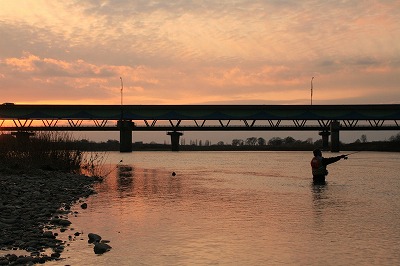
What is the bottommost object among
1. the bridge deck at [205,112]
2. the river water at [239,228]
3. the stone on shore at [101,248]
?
the river water at [239,228]

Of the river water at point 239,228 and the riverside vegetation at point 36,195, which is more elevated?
the riverside vegetation at point 36,195

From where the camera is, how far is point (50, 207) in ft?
53.7

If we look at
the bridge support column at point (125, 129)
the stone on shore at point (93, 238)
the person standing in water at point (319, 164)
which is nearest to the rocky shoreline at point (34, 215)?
A: the stone on shore at point (93, 238)

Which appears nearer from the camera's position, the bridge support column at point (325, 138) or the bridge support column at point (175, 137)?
the bridge support column at point (325, 138)

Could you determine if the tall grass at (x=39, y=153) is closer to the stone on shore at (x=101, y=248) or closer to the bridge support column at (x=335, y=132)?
the stone on shore at (x=101, y=248)

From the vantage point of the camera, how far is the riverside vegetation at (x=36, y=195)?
34.3 ft

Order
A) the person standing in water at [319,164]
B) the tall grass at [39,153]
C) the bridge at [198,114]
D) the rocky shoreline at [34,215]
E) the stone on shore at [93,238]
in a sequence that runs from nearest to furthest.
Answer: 1. the rocky shoreline at [34,215]
2. the stone on shore at [93,238]
3. the person standing in water at [319,164]
4. the tall grass at [39,153]
5. the bridge at [198,114]

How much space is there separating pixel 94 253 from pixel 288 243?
4414 mm

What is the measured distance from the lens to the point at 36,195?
734 inches

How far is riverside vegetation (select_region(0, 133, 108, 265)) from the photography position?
10.5 meters

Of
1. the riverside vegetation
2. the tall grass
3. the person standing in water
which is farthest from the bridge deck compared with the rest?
the person standing in water

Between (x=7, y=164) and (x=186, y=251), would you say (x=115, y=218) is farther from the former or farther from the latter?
(x=7, y=164)

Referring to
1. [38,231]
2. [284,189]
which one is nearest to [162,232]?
[38,231]

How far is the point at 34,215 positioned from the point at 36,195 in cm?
474
